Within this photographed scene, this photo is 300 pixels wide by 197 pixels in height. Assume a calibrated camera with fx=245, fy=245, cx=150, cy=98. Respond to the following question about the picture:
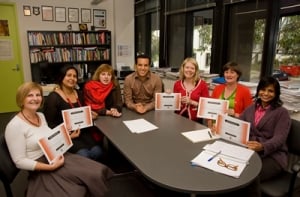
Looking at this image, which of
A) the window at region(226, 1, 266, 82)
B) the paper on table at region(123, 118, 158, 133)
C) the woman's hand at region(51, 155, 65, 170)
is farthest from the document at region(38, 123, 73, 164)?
the window at region(226, 1, 266, 82)

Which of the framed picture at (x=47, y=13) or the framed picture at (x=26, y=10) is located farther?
the framed picture at (x=47, y=13)

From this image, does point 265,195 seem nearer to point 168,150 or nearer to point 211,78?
point 168,150

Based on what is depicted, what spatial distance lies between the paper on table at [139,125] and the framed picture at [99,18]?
13.0 ft

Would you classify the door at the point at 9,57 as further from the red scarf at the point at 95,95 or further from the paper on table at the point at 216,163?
the paper on table at the point at 216,163

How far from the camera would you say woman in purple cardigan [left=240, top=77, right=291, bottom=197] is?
5.83 feet

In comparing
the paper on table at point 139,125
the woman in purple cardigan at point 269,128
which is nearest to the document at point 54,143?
the paper on table at point 139,125

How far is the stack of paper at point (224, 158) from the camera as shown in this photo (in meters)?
1.38

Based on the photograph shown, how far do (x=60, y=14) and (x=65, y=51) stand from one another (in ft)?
2.65

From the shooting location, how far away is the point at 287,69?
109 inches

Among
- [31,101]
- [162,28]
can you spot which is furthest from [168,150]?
[162,28]

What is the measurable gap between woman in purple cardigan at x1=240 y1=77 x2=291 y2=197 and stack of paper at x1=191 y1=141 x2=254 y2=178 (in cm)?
17

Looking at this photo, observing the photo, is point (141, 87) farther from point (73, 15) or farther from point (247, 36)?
point (73, 15)

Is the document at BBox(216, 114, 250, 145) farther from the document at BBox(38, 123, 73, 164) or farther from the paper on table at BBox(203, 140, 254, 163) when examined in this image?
the document at BBox(38, 123, 73, 164)

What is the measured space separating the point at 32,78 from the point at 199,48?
3509mm
